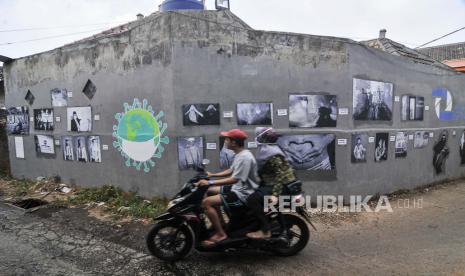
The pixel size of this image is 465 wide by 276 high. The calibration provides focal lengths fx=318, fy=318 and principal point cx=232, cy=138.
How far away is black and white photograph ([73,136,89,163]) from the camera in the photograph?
790cm

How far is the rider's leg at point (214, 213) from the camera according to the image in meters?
3.99

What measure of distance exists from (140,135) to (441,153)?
27.6 feet

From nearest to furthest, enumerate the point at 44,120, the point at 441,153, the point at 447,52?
the point at 44,120 < the point at 441,153 < the point at 447,52

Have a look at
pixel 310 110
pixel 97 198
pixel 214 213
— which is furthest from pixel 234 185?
pixel 97 198

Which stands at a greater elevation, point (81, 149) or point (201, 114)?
point (201, 114)

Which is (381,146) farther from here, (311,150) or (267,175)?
(267,175)

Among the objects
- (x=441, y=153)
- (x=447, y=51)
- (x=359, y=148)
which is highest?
(x=447, y=51)

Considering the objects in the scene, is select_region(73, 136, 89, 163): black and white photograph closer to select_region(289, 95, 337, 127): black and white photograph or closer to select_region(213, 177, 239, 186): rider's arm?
select_region(289, 95, 337, 127): black and white photograph

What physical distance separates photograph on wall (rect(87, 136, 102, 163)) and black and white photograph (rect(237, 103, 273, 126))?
359cm

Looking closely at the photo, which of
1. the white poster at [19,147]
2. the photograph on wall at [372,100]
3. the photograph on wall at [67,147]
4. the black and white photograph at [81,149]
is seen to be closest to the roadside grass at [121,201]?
the black and white photograph at [81,149]

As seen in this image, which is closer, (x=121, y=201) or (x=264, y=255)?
(x=264, y=255)

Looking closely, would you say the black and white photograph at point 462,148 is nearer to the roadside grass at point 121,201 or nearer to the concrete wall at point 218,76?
the concrete wall at point 218,76

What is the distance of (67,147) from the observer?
27.3ft

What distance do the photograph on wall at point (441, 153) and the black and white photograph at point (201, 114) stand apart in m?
6.60
